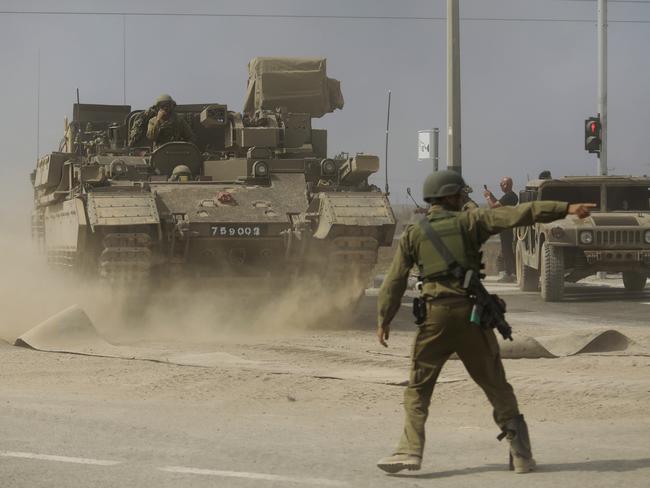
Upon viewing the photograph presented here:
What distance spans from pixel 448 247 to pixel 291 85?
44.8ft

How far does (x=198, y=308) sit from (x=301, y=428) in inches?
330

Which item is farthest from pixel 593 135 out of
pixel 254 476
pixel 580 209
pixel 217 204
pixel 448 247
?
pixel 254 476

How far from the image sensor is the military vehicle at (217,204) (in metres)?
15.4

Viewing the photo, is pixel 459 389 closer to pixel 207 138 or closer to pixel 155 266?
pixel 155 266

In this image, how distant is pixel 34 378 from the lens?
10.7 meters

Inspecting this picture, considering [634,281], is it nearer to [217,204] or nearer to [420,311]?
[217,204]

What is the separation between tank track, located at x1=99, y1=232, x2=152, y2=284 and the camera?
1506 centimetres

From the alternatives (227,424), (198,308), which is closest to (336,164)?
(198,308)

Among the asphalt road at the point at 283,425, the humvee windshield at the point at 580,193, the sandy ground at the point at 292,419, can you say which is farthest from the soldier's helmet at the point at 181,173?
the humvee windshield at the point at 580,193

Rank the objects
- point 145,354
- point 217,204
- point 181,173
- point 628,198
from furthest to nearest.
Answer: point 628,198
point 181,173
point 217,204
point 145,354

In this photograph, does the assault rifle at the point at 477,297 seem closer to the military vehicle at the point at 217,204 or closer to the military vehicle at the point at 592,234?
the military vehicle at the point at 217,204

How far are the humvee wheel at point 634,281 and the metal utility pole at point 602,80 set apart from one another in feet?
20.1

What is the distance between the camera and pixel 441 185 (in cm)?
678

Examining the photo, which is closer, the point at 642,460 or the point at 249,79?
the point at 642,460
